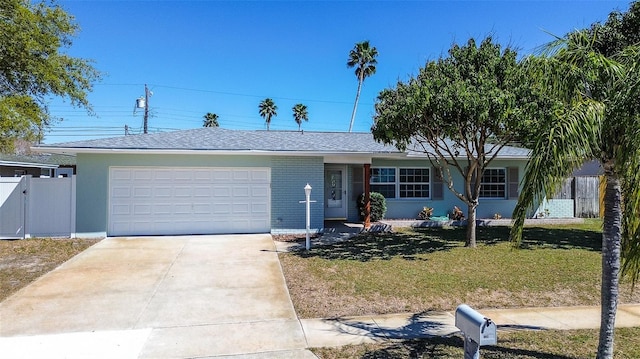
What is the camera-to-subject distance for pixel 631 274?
4242 mm

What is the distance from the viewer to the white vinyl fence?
1171cm

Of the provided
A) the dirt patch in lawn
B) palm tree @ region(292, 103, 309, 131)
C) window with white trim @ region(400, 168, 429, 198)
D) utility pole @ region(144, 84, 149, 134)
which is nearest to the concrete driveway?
the dirt patch in lawn

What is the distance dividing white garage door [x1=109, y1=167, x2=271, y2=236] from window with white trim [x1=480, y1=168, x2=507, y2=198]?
31.2ft

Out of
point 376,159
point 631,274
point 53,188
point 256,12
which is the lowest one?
point 631,274

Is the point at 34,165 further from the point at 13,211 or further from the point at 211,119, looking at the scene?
the point at 211,119

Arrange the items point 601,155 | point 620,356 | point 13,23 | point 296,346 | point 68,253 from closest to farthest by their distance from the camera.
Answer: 1. point 601,155
2. point 620,356
3. point 296,346
4. point 68,253
5. point 13,23

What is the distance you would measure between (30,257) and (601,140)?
11.6m

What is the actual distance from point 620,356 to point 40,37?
16.3 metres

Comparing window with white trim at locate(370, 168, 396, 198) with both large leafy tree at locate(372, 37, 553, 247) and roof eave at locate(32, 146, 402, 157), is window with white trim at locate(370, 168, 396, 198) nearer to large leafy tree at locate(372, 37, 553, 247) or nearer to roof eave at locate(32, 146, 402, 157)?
roof eave at locate(32, 146, 402, 157)

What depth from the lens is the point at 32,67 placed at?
1268 centimetres

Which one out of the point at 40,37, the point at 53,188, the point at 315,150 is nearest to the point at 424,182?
the point at 315,150

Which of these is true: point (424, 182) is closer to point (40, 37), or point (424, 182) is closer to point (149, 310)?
point (149, 310)

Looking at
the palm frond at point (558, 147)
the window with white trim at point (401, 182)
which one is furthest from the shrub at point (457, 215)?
the palm frond at point (558, 147)

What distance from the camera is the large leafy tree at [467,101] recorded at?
28.8 feet
